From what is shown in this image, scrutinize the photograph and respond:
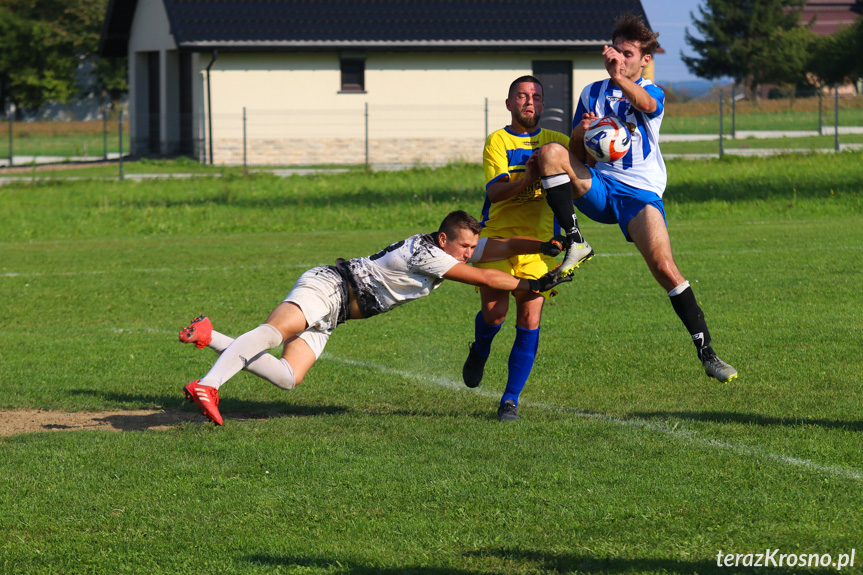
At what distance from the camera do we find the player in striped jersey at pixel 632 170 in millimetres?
6098

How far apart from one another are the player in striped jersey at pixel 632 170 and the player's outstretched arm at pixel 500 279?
54cm

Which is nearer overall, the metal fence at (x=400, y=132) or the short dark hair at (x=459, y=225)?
the short dark hair at (x=459, y=225)

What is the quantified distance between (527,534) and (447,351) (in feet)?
14.8

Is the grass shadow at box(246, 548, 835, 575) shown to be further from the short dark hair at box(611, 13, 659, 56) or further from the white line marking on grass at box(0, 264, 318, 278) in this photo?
the white line marking on grass at box(0, 264, 318, 278)

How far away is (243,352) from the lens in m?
5.97


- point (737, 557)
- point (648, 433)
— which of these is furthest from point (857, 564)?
point (648, 433)

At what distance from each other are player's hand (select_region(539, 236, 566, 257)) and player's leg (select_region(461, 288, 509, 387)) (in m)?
0.65

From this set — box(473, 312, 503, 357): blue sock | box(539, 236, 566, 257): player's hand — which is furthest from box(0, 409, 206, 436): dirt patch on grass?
box(539, 236, 566, 257): player's hand

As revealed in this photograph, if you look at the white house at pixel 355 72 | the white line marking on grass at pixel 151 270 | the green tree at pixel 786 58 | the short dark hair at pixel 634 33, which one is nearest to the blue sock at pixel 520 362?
the short dark hair at pixel 634 33

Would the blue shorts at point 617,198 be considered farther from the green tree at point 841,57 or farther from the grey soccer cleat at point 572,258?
the green tree at point 841,57

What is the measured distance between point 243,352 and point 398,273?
1040 millimetres

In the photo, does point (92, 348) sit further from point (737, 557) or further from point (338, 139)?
point (338, 139)

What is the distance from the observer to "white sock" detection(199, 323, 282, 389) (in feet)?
19.5

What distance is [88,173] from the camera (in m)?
29.6
